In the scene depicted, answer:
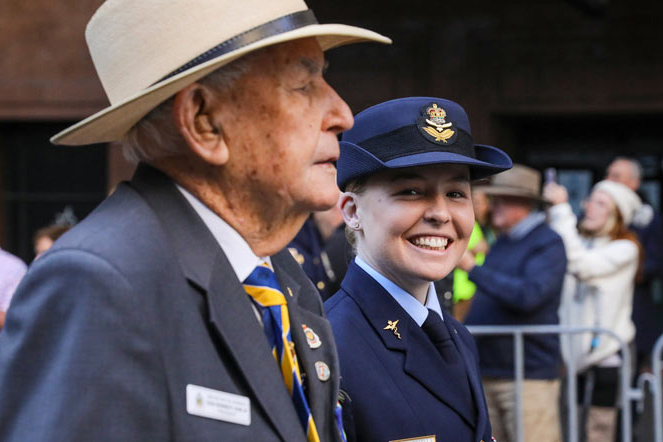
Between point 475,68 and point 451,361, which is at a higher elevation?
point 475,68

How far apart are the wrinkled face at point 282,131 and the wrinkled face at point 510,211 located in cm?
425

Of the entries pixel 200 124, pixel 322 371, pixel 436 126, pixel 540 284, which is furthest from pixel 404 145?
pixel 540 284

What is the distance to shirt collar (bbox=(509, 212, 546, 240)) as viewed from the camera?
5.93m

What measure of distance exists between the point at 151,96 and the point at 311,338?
24.4 inches

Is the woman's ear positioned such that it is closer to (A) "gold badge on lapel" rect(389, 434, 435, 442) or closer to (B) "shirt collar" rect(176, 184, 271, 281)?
(A) "gold badge on lapel" rect(389, 434, 435, 442)

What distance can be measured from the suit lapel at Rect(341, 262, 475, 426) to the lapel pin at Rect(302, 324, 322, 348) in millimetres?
483

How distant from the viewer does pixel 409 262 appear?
2604 millimetres

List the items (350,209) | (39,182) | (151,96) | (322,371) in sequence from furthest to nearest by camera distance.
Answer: (39,182) → (350,209) → (322,371) → (151,96)

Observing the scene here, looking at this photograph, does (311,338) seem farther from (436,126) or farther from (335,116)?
(436,126)

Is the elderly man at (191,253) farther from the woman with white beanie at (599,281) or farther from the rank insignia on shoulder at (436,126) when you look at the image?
the woman with white beanie at (599,281)

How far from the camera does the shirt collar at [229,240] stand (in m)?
1.81

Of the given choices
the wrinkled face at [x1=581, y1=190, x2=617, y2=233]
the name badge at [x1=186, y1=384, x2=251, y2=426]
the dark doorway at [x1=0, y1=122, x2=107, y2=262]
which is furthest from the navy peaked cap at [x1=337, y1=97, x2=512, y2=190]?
the dark doorway at [x1=0, y1=122, x2=107, y2=262]

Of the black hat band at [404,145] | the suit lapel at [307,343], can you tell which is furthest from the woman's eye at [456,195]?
the suit lapel at [307,343]

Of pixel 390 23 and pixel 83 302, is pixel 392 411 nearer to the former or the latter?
pixel 83 302
